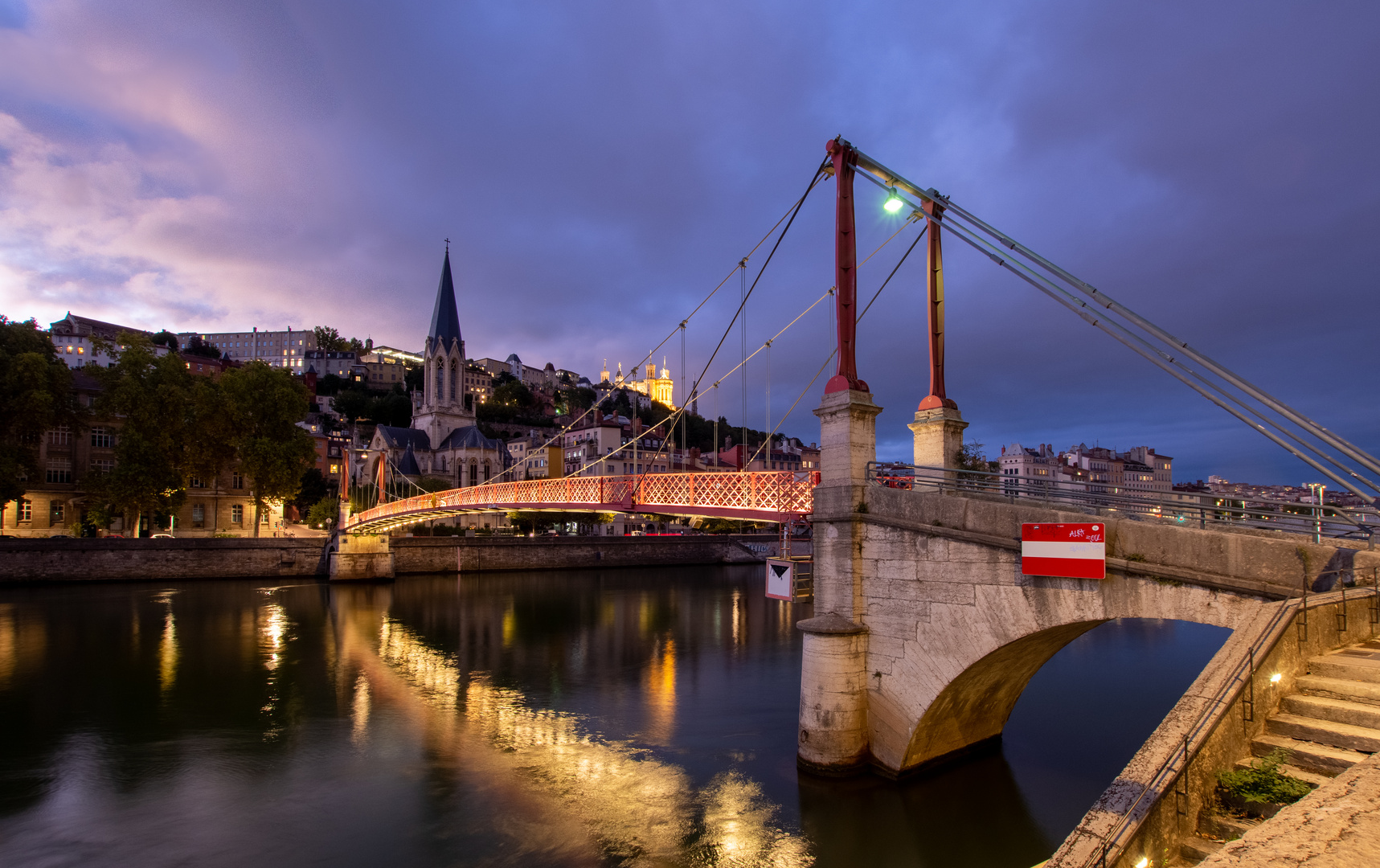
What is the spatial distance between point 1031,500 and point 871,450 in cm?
230

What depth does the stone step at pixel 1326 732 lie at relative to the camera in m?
4.73

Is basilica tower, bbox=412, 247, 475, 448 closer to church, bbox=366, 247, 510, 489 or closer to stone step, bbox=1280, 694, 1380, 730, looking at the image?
church, bbox=366, 247, 510, 489

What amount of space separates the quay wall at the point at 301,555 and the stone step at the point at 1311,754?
47804mm

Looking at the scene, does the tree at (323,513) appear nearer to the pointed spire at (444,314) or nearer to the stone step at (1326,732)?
the pointed spire at (444,314)

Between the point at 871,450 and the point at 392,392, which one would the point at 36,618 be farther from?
the point at 392,392

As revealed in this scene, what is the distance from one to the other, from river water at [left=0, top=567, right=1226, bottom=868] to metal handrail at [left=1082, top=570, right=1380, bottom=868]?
5.11 meters

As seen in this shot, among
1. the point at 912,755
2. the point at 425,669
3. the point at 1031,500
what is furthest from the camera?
the point at 425,669

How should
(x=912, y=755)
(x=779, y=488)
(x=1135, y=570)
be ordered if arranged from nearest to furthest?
1. (x=1135, y=570)
2. (x=912, y=755)
3. (x=779, y=488)

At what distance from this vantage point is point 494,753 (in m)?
13.2

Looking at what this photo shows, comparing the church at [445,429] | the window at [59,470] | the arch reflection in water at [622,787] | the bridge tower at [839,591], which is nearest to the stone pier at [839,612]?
the bridge tower at [839,591]

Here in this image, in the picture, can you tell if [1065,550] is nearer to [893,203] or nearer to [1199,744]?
[1199,744]

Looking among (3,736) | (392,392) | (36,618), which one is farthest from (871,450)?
(392,392)

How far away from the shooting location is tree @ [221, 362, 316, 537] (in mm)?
42812

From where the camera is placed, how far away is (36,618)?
27.2 metres
